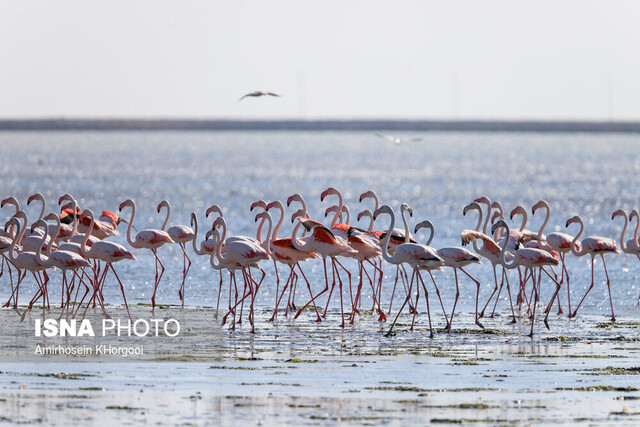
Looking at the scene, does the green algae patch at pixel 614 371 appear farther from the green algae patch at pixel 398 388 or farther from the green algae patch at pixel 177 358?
the green algae patch at pixel 177 358

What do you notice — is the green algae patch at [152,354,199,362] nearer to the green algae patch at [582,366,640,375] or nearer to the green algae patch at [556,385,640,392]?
the green algae patch at [556,385,640,392]

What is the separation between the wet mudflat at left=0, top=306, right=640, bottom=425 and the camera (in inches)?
350

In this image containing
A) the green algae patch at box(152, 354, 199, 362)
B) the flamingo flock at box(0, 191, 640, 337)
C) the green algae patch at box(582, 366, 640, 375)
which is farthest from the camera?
the flamingo flock at box(0, 191, 640, 337)

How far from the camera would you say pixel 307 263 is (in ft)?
62.4

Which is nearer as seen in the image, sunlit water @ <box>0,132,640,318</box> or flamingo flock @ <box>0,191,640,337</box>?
flamingo flock @ <box>0,191,640,337</box>

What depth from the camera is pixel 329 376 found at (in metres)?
10.3

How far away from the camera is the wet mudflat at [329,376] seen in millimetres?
8883

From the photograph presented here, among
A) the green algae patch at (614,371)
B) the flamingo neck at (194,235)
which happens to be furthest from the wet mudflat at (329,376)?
the flamingo neck at (194,235)

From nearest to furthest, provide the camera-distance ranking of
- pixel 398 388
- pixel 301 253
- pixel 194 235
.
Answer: pixel 398 388 < pixel 301 253 < pixel 194 235

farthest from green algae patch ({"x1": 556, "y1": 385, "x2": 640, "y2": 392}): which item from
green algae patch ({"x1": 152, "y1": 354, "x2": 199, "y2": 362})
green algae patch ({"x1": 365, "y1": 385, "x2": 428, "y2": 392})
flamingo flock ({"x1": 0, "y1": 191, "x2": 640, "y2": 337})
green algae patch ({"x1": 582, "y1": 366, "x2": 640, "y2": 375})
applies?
green algae patch ({"x1": 152, "y1": 354, "x2": 199, "y2": 362})

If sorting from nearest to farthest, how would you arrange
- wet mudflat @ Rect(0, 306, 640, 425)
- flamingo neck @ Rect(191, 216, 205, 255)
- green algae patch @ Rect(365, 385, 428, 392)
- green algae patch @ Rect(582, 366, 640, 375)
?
wet mudflat @ Rect(0, 306, 640, 425)
green algae patch @ Rect(365, 385, 428, 392)
green algae patch @ Rect(582, 366, 640, 375)
flamingo neck @ Rect(191, 216, 205, 255)

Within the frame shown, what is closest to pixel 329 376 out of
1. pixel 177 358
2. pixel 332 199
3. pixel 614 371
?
pixel 177 358

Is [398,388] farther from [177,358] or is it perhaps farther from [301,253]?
[301,253]

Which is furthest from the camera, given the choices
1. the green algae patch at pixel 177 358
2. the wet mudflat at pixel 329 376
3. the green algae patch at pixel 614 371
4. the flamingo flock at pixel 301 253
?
the flamingo flock at pixel 301 253
